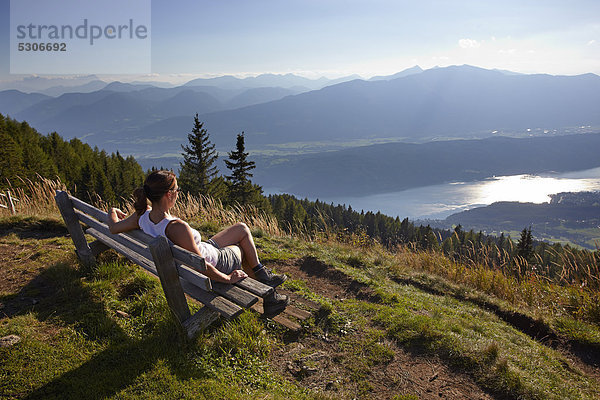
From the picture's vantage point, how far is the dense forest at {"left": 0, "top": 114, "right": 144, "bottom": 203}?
3246cm

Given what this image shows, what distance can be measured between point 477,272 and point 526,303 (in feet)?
3.93

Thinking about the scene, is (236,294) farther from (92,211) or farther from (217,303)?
(92,211)

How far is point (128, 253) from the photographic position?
454 centimetres

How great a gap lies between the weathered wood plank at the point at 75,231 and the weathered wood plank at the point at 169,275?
2488mm

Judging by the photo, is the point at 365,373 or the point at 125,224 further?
the point at 125,224

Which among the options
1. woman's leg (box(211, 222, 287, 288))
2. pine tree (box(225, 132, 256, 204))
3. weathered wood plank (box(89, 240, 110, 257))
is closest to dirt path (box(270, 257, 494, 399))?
woman's leg (box(211, 222, 287, 288))

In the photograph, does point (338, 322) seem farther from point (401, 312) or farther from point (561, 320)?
point (561, 320)

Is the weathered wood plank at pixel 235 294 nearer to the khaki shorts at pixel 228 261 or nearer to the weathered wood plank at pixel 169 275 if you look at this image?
the khaki shorts at pixel 228 261

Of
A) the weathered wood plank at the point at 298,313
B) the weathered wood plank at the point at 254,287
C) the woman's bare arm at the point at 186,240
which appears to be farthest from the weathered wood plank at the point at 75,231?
the weathered wood plank at the point at 298,313

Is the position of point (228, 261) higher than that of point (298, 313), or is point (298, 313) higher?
point (228, 261)

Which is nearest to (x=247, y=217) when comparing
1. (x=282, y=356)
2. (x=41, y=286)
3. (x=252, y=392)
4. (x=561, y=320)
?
(x=41, y=286)

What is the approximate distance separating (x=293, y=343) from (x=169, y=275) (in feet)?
6.09

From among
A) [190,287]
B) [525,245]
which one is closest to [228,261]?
[190,287]

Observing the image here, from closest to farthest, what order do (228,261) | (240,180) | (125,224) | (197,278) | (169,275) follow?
(197,278), (169,275), (228,261), (125,224), (240,180)
